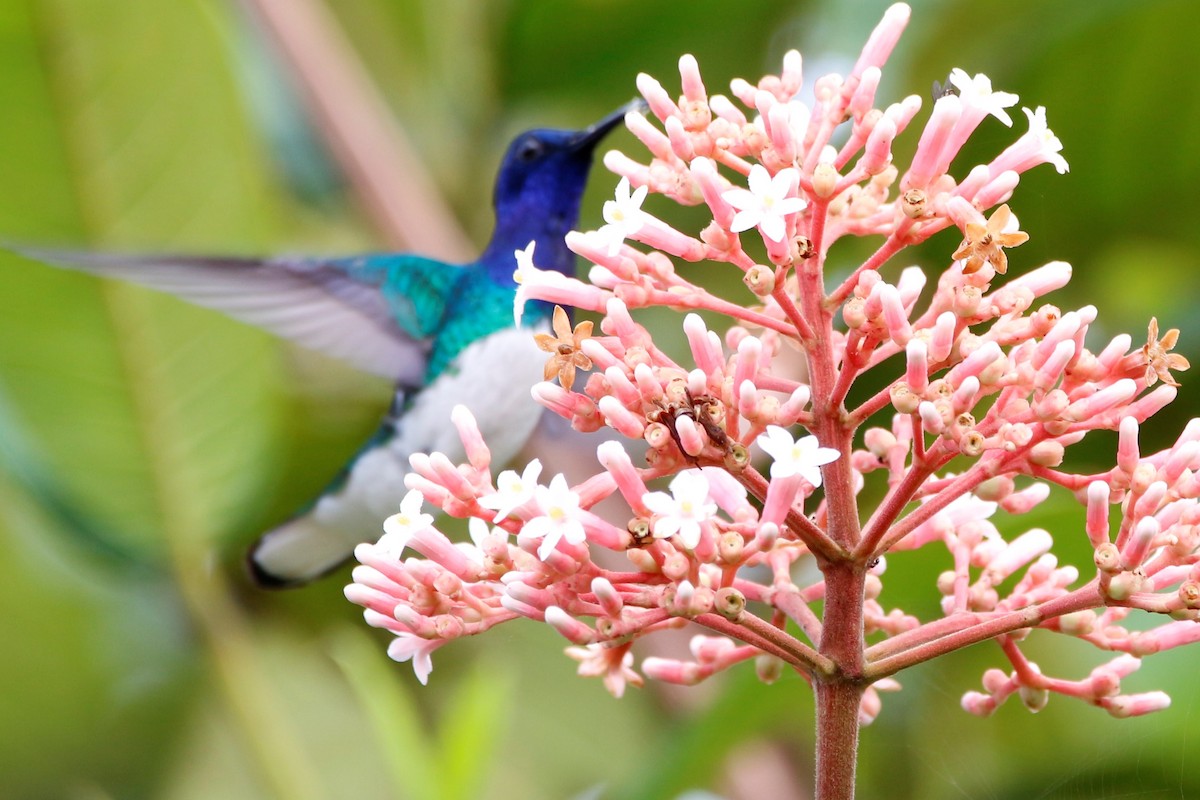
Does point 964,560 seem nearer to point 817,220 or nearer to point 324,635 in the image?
point 817,220

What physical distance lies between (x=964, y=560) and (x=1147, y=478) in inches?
11.0

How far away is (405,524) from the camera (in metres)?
1.61

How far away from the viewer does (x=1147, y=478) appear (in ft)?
4.86

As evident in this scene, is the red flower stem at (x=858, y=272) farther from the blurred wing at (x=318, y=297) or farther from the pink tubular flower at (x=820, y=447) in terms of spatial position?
the blurred wing at (x=318, y=297)

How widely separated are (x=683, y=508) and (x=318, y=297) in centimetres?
161

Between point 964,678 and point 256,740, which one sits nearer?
point 964,678

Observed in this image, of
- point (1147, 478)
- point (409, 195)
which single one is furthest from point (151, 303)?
point (1147, 478)

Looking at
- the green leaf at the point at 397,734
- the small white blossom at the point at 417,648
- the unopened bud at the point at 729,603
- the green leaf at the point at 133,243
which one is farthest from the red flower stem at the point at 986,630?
the green leaf at the point at 133,243

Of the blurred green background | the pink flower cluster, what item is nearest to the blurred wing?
the blurred green background

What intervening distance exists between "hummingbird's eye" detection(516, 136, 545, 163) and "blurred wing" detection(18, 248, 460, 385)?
32 cm

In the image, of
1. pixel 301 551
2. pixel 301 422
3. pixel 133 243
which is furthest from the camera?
pixel 301 422

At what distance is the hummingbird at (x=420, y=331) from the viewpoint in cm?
277

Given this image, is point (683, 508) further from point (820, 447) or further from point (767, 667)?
point (767, 667)

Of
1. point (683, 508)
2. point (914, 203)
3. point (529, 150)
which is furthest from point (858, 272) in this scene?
point (529, 150)
